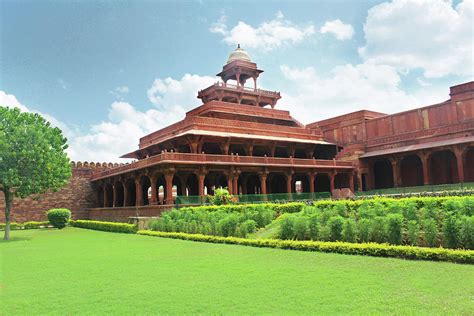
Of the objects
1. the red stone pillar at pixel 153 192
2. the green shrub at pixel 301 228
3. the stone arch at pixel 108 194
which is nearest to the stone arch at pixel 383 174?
the red stone pillar at pixel 153 192

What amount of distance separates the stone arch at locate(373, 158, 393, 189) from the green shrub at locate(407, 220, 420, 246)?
28225mm

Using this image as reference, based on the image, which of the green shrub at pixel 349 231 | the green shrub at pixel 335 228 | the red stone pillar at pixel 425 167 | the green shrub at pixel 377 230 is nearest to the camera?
the green shrub at pixel 377 230

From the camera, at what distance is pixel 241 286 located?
277 inches

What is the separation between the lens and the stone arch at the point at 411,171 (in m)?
34.8

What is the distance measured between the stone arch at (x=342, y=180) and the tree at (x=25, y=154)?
23742mm

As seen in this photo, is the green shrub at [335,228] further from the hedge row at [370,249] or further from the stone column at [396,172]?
the stone column at [396,172]

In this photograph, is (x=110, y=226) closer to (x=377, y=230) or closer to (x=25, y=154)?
(x=25, y=154)

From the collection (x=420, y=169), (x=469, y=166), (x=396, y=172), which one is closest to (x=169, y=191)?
(x=396, y=172)

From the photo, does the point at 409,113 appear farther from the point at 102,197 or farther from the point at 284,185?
the point at 102,197

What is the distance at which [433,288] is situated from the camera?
247 inches

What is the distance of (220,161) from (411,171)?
1765 cm

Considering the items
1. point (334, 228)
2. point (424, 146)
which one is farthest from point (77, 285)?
point (424, 146)

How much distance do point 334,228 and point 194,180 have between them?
77.4 feet

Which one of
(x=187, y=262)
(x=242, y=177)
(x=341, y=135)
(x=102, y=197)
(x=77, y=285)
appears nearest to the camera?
(x=77, y=285)
